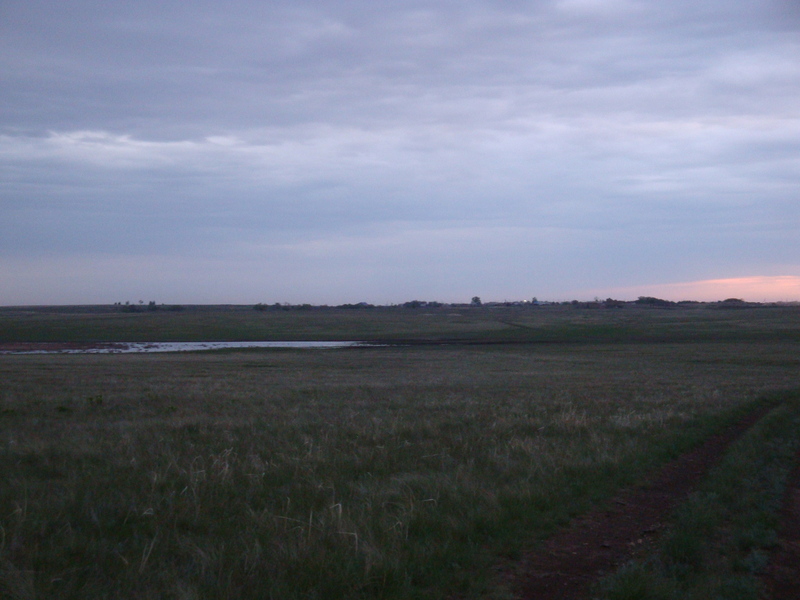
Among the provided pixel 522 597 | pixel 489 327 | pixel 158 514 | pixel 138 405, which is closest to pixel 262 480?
pixel 158 514

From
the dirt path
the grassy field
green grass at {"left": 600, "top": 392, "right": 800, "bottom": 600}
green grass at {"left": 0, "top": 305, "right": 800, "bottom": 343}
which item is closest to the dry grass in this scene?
the grassy field

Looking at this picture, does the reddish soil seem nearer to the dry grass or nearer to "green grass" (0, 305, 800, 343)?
the dry grass

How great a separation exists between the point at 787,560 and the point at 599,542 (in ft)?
6.14

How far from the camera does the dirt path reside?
19.0 ft

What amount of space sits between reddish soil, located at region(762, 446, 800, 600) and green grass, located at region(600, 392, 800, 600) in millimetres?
92

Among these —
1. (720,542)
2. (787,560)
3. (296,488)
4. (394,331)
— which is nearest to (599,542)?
(720,542)

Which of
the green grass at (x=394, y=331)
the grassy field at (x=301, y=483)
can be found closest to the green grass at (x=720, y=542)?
the grassy field at (x=301, y=483)

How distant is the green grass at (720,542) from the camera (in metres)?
5.56

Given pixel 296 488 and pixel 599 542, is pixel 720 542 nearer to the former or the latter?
pixel 599 542

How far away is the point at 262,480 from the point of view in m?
8.41

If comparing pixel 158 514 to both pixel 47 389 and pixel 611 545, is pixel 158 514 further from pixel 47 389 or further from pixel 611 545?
pixel 47 389

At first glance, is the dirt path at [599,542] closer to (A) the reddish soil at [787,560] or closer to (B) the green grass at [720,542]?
(B) the green grass at [720,542]

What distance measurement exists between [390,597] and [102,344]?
8539cm

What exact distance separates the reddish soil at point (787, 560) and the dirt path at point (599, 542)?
1.20 m
